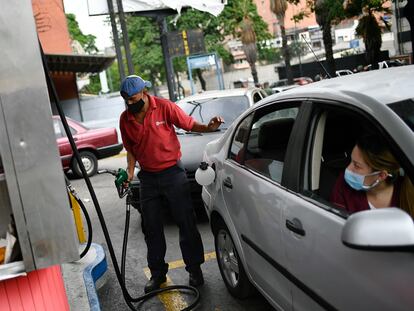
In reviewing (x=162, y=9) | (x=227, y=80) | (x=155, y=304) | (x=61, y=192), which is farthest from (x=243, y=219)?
(x=227, y=80)

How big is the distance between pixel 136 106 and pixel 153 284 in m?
1.57

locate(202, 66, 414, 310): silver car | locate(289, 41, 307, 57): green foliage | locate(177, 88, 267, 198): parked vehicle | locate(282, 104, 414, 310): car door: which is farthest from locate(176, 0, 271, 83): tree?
locate(282, 104, 414, 310): car door

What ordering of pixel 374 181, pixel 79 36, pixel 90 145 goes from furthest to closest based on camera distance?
pixel 79 36 → pixel 90 145 → pixel 374 181

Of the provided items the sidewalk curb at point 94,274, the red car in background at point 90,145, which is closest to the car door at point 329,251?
Answer: the sidewalk curb at point 94,274

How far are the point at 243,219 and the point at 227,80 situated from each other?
5724cm

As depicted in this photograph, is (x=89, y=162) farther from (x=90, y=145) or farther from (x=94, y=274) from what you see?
(x=94, y=274)

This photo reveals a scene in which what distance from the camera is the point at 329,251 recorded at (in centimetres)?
218

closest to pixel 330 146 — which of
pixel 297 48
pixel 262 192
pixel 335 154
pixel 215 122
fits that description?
pixel 335 154

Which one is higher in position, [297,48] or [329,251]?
[297,48]

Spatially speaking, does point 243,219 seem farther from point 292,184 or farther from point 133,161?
point 133,161

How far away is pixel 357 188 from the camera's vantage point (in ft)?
7.65

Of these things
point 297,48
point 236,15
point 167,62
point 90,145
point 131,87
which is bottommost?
point 90,145

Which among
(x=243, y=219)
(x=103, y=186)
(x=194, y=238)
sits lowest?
(x=103, y=186)

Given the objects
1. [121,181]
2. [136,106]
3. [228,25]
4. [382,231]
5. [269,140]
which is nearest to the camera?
[382,231]
